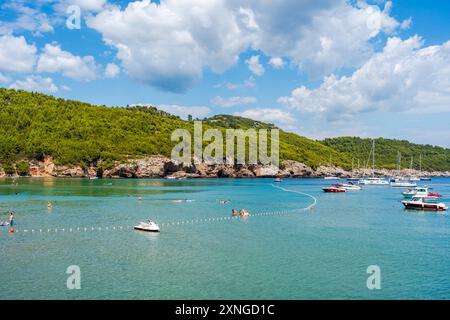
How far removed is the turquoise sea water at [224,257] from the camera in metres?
27.8

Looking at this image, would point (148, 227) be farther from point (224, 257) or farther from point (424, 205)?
point (424, 205)

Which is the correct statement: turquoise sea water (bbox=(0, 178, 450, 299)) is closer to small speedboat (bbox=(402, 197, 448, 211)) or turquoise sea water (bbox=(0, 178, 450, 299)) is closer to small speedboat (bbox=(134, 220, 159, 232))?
small speedboat (bbox=(134, 220, 159, 232))

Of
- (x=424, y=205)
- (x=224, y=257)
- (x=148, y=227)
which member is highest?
(x=424, y=205)

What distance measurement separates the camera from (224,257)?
3684 cm

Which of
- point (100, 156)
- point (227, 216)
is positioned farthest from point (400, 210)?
point (100, 156)

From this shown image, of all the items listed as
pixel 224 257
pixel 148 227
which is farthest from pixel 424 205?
pixel 224 257

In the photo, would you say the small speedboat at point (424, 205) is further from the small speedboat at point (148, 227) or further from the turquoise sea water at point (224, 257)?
the small speedboat at point (148, 227)

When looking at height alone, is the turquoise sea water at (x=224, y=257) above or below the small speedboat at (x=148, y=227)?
below

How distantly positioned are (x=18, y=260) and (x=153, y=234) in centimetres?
1594

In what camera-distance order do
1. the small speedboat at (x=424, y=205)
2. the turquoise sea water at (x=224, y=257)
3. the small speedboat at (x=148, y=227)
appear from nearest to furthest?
the turquoise sea water at (x=224, y=257) < the small speedboat at (x=148, y=227) < the small speedboat at (x=424, y=205)

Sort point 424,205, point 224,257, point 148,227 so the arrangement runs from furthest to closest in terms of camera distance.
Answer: point 424,205 → point 148,227 → point 224,257

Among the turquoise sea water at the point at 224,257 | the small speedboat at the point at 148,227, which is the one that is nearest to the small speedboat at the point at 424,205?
the turquoise sea water at the point at 224,257

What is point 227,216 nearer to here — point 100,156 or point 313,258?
point 313,258

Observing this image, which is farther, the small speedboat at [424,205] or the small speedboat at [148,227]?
the small speedboat at [424,205]
